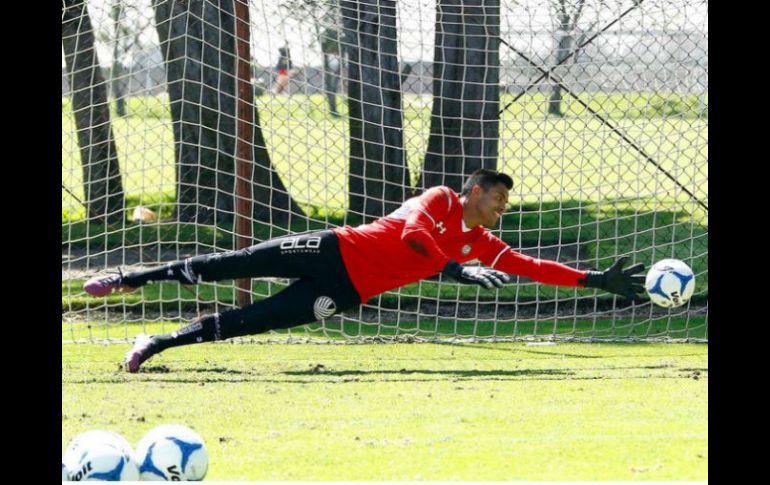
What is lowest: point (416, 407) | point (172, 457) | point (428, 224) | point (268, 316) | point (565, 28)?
point (172, 457)

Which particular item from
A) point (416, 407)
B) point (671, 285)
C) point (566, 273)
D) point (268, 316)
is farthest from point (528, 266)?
point (416, 407)

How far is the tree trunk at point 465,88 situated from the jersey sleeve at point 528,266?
7.91ft

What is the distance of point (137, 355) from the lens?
26.2 ft

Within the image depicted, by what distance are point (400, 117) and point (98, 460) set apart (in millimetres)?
7801

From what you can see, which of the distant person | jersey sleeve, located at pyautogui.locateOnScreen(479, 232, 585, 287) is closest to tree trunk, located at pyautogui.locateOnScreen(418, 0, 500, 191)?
the distant person

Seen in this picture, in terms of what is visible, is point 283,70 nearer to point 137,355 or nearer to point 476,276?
point 137,355

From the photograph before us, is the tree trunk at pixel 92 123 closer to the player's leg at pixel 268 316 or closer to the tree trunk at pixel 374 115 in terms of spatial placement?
the tree trunk at pixel 374 115

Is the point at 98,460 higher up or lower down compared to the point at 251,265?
lower down

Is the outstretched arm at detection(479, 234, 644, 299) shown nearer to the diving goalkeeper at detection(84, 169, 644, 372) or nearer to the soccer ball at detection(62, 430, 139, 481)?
the diving goalkeeper at detection(84, 169, 644, 372)

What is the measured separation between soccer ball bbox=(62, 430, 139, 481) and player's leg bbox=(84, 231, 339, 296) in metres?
3.16

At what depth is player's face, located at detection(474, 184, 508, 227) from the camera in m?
8.28

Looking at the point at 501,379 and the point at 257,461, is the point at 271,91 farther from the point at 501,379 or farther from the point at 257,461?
the point at 257,461

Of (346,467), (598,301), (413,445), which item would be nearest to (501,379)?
(413,445)

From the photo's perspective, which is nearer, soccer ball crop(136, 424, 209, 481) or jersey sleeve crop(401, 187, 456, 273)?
soccer ball crop(136, 424, 209, 481)
